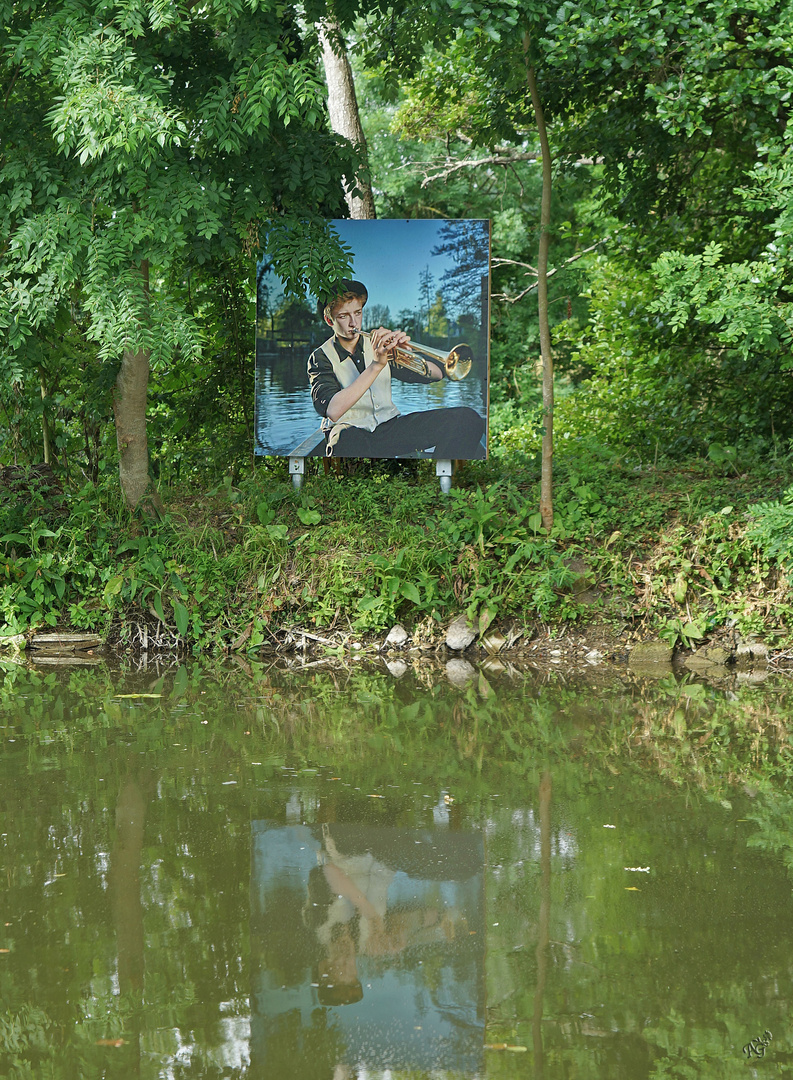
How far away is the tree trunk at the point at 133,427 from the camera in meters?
8.70

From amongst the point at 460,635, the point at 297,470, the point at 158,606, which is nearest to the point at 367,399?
the point at 297,470

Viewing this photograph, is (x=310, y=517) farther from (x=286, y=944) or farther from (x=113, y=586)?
(x=286, y=944)

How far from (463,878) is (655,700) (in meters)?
3.10

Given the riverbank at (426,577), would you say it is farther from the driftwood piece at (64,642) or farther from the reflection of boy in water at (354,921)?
the reflection of boy in water at (354,921)

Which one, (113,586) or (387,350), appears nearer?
(113,586)

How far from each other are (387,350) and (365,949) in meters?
6.54

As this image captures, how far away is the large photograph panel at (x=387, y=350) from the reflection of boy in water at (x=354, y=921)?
5.46m

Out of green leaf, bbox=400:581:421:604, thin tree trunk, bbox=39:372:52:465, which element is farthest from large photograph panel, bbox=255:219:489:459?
thin tree trunk, bbox=39:372:52:465

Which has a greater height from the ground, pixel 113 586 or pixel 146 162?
pixel 146 162


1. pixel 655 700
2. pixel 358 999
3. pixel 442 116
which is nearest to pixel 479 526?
pixel 655 700

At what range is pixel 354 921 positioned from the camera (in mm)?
3609

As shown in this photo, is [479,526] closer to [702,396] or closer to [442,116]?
[702,396]

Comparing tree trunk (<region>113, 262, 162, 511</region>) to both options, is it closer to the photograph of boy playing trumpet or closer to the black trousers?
the photograph of boy playing trumpet

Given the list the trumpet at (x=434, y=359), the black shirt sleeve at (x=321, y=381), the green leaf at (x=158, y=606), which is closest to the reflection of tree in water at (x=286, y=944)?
the green leaf at (x=158, y=606)
